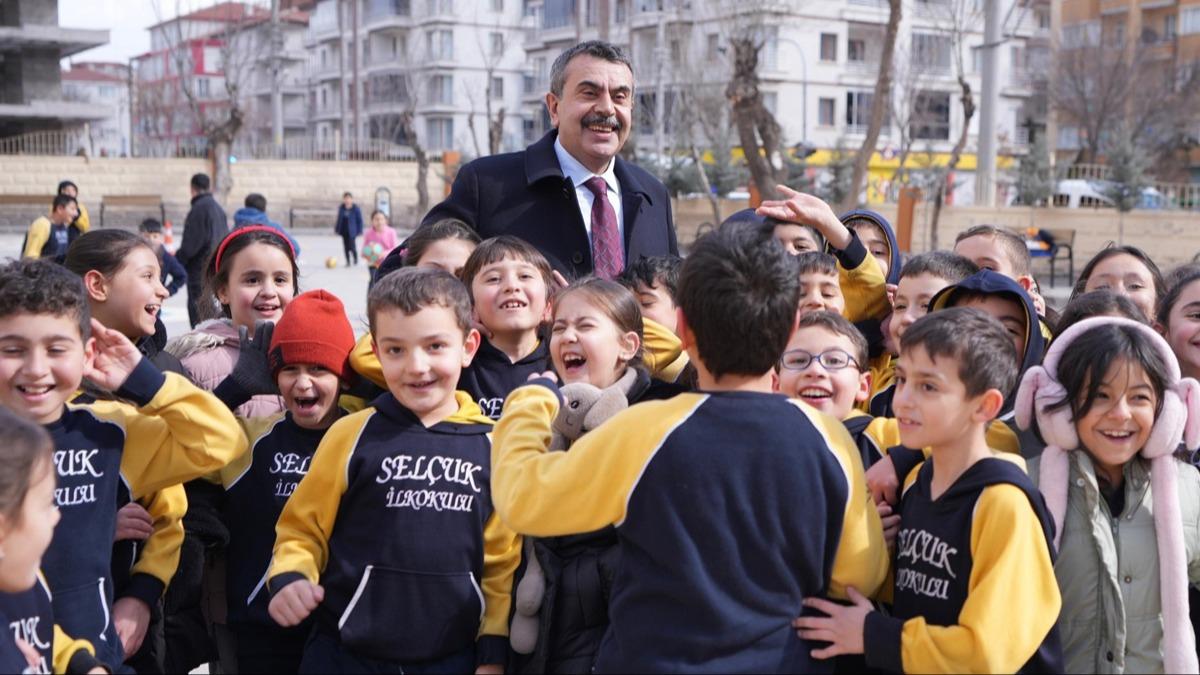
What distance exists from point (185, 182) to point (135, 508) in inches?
1498

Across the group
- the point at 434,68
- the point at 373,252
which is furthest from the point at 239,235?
the point at 434,68

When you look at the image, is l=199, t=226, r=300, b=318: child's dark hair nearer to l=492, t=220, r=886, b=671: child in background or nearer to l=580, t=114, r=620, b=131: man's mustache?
l=580, t=114, r=620, b=131: man's mustache

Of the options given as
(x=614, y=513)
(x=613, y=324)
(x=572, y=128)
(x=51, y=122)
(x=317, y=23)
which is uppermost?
(x=317, y=23)

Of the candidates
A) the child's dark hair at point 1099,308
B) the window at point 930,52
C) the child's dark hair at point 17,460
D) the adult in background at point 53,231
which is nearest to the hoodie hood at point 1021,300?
the child's dark hair at point 1099,308

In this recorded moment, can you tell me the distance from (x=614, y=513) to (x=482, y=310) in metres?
1.30

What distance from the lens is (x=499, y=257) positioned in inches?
143

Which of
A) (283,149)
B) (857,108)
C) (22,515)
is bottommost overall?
(22,515)

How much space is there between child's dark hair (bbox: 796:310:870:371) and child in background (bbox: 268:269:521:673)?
960 millimetres

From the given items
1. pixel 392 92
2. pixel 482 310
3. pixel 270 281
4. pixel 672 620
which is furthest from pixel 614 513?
pixel 392 92

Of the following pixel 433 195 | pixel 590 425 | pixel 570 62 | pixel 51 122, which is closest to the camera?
pixel 590 425

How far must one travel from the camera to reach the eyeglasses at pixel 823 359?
310cm

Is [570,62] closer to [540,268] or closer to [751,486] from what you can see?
[540,268]

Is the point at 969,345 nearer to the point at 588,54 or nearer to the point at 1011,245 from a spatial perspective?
the point at 1011,245

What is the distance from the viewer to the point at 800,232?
4.33m
